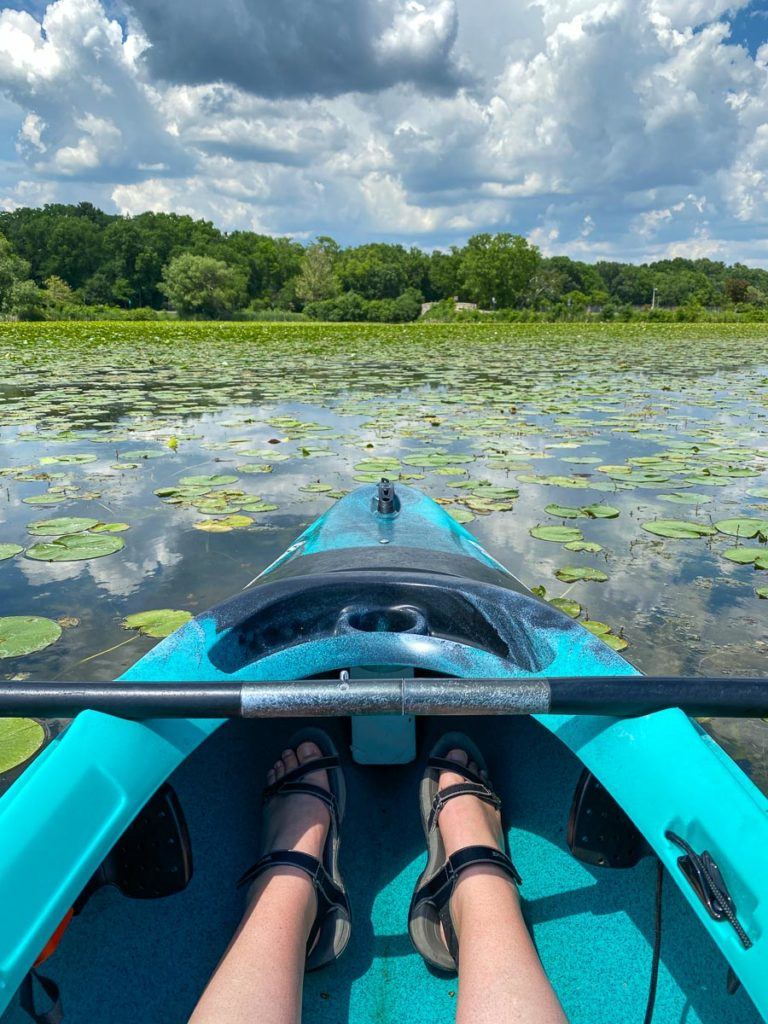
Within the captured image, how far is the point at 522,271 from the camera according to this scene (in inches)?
2388

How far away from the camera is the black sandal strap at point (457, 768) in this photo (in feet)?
4.63

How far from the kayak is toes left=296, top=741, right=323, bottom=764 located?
8 centimetres

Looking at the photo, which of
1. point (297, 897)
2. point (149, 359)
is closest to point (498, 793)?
point (297, 897)

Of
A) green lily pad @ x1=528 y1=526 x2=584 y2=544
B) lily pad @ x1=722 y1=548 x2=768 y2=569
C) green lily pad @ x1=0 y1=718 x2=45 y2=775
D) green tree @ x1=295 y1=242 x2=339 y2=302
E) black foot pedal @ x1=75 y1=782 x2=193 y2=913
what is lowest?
green lily pad @ x1=0 y1=718 x2=45 y2=775

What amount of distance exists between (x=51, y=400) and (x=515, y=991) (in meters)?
7.71

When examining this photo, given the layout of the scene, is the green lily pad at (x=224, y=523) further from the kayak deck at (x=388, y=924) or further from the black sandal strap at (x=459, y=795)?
the black sandal strap at (x=459, y=795)

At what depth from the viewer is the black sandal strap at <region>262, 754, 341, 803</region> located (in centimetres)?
141

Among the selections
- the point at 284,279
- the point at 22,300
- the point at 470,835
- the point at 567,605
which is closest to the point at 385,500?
the point at 567,605

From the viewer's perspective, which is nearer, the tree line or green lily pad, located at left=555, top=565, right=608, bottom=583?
green lily pad, located at left=555, top=565, right=608, bottom=583

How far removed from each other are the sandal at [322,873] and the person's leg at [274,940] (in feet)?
0.05

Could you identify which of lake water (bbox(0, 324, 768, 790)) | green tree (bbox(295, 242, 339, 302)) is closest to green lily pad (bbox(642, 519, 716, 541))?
lake water (bbox(0, 324, 768, 790))

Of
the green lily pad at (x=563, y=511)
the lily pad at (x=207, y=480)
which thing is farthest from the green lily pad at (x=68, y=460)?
the green lily pad at (x=563, y=511)

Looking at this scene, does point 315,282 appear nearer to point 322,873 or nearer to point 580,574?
point 580,574

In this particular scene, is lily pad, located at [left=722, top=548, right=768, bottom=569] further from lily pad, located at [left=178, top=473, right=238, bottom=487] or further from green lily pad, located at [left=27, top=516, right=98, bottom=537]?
green lily pad, located at [left=27, top=516, right=98, bottom=537]
